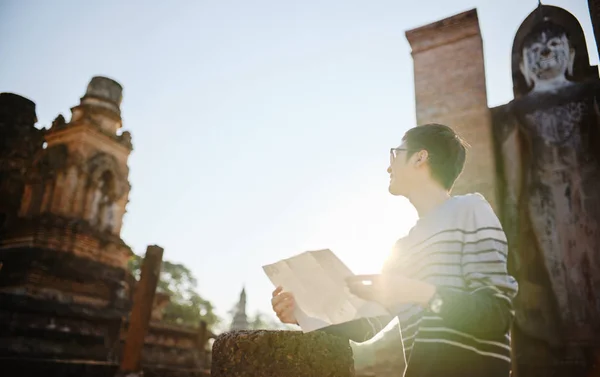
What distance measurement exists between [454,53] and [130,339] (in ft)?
24.2

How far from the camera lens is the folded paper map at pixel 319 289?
137 cm

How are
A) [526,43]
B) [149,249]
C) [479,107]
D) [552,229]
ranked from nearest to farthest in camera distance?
[552,229] → [479,107] → [526,43] → [149,249]

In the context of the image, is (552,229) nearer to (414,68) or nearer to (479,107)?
(479,107)

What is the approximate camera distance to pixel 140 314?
27.5 ft

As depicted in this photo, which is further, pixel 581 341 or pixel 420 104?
pixel 420 104

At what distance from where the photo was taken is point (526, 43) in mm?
4762

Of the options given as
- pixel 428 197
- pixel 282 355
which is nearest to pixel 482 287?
pixel 428 197

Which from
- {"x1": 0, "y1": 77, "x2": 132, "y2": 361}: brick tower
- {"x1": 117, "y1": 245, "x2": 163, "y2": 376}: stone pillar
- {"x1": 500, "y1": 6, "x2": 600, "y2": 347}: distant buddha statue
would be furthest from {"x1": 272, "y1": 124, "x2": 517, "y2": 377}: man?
{"x1": 0, "y1": 77, "x2": 132, "y2": 361}: brick tower

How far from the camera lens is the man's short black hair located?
5.33 feet

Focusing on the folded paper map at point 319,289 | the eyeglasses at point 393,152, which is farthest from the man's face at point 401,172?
the folded paper map at point 319,289

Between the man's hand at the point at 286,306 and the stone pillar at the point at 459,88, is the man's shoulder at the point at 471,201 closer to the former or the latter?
the man's hand at the point at 286,306

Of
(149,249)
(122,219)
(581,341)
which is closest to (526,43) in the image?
(581,341)

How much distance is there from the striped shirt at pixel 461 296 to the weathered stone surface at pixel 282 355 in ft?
1.16

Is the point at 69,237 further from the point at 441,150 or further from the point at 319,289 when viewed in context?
the point at 441,150
